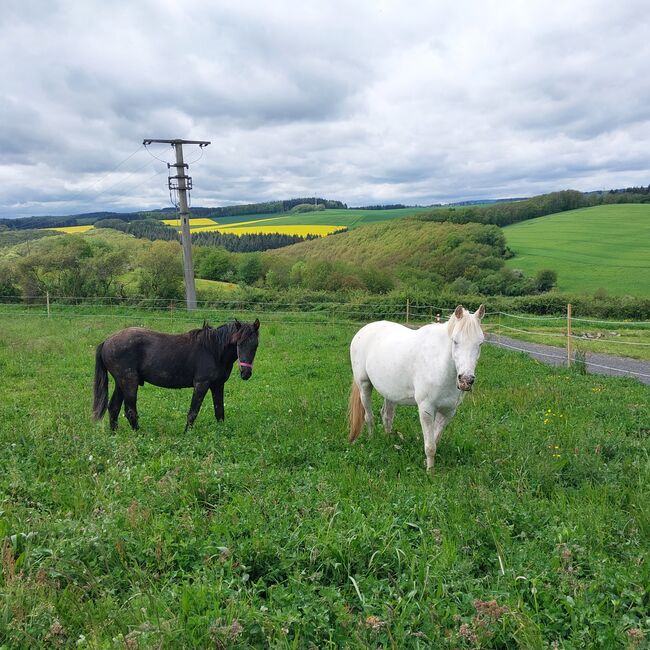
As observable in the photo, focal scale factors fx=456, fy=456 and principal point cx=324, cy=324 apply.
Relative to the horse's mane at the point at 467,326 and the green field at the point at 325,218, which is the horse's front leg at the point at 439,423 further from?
the green field at the point at 325,218

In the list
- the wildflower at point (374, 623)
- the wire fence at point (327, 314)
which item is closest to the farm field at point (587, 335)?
the wire fence at point (327, 314)

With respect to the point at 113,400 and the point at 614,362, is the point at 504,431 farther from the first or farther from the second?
the point at 614,362

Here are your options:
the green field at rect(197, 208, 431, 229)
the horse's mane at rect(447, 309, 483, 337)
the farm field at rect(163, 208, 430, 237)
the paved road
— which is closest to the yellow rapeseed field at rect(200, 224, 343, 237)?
the farm field at rect(163, 208, 430, 237)

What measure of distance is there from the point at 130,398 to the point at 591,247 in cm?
6289

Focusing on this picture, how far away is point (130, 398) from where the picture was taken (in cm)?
666

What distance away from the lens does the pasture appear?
8.13ft

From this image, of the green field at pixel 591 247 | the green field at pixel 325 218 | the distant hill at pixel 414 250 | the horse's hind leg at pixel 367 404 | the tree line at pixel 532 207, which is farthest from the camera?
the green field at pixel 325 218

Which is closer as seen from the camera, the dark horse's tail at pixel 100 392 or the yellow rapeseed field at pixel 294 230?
the dark horse's tail at pixel 100 392

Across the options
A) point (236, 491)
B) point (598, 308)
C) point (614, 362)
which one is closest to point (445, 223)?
point (598, 308)

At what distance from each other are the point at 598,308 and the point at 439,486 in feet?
97.8

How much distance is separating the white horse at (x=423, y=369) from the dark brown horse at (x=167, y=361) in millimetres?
1709

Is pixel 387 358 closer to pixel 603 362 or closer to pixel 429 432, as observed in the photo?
pixel 429 432

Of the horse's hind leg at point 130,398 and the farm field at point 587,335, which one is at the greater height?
the horse's hind leg at point 130,398

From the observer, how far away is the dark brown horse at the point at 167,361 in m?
6.62
